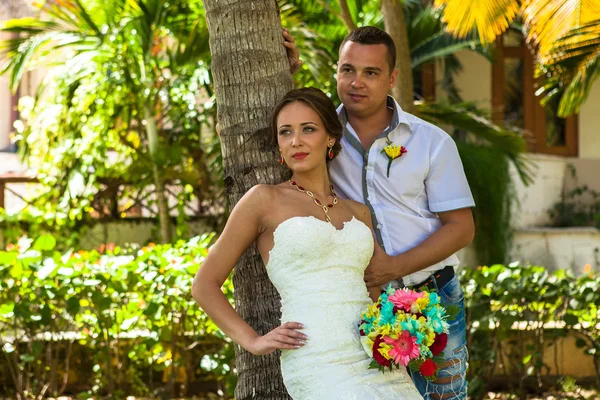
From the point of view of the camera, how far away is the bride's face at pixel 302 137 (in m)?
3.25

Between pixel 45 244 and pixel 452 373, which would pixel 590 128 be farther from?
pixel 452 373

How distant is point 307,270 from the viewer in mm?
3166

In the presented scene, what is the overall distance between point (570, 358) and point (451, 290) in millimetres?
3327

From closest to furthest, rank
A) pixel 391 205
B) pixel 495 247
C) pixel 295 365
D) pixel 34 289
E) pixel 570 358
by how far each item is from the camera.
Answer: pixel 295 365 → pixel 391 205 → pixel 34 289 → pixel 570 358 → pixel 495 247

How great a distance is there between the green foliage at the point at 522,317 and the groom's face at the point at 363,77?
286 cm

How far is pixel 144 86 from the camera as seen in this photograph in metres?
9.59

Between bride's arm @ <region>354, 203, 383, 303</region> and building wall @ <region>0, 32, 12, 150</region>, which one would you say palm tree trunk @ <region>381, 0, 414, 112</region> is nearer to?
bride's arm @ <region>354, 203, 383, 303</region>

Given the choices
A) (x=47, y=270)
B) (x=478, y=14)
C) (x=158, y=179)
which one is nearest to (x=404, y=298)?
(x=47, y=270)

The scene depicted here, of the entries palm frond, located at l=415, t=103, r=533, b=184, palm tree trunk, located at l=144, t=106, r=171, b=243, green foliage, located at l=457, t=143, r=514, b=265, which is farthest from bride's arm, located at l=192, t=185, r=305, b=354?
green foliage, located at l=457, t=143, r=514, b=265

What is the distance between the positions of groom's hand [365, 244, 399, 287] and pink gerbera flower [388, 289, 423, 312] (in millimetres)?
277

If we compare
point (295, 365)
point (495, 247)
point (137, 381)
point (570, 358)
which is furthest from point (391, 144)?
point (495, 247)

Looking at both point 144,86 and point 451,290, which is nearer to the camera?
point 451,290

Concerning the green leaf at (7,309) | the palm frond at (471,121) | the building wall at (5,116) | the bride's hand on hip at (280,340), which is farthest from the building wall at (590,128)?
the bride's hand on hip at (280,340)

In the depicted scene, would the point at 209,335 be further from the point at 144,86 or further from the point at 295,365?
the point at 144,86
